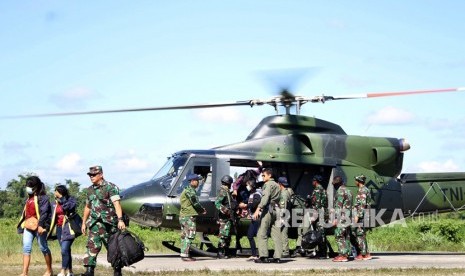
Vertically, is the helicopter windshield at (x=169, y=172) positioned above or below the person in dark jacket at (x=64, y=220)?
above

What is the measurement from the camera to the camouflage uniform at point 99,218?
11531 millimetres

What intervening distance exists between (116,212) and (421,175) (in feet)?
32.5

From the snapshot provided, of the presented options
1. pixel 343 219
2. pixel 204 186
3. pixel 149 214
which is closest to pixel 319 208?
pixel 343 219

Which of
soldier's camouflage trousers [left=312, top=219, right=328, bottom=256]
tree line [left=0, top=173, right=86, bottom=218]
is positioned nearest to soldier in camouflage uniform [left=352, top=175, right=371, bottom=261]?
soldier's camouflage trousers [left=312, top=219, right=328, bottom=256]

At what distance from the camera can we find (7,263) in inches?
612

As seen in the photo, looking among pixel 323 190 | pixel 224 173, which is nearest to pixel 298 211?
pixel 323 190

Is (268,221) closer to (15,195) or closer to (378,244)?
(378,244)

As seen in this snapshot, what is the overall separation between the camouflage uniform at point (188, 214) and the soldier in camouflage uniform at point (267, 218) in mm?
1371

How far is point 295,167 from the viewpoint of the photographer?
1734 cm

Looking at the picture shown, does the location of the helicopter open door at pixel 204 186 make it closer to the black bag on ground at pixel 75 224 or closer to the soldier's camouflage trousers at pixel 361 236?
the soldier's camouflage trousers at pixel 361 236

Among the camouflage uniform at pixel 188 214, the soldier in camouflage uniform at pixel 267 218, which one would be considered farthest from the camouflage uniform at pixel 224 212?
the soldier in camouflage uniform at pixel 267 218

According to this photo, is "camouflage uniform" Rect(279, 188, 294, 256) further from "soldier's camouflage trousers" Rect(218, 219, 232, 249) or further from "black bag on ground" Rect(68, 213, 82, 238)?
"black bag on ground" Rect(68, 213, 82, 238)

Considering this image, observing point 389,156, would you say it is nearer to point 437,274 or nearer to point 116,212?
point 437,274

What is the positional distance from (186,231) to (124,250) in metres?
4.64
